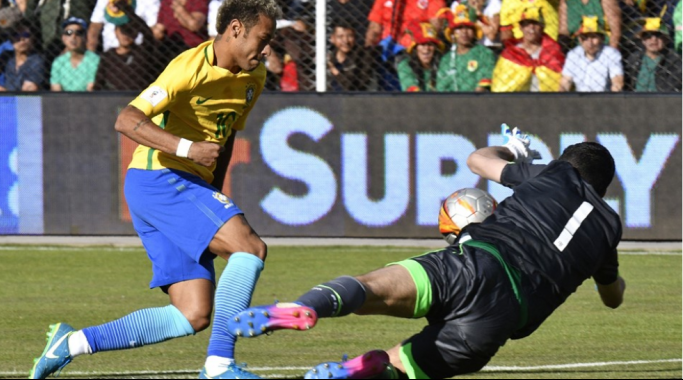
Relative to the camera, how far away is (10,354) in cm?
771

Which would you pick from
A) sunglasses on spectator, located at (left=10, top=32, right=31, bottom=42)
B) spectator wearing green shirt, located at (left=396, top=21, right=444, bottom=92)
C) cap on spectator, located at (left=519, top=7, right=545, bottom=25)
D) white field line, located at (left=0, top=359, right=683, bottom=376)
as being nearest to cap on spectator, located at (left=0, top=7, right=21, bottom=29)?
sunglasses on spectator, located at (left=10, top=32, right=31, bottom=42)

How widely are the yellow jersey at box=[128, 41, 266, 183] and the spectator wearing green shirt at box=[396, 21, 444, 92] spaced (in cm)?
759

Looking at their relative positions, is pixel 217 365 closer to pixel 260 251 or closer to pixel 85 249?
pixel 260 251

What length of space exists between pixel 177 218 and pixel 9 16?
9722 millimetres

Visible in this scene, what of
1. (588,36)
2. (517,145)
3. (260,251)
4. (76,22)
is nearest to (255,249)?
(260,251)

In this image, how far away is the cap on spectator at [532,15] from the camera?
1376 centimetres

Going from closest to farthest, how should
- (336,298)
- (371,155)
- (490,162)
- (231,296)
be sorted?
(336,298) < (231,296) < (490,162) < (371,155)

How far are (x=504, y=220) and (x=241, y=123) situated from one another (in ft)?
6.29

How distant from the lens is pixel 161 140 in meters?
5.96

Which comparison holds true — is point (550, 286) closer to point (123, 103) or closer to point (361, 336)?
point (361, 336)

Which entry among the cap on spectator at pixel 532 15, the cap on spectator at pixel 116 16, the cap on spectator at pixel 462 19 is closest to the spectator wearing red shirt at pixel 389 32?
the cap on spectator at pixel 462 19

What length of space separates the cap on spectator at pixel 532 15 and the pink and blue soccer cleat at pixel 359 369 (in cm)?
891

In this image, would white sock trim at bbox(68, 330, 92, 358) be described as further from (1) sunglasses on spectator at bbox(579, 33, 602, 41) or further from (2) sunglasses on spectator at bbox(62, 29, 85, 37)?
(2) sunglasses on spectator at bbox(62, 29, 85, 37)

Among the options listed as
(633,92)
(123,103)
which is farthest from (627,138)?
(123,103)
